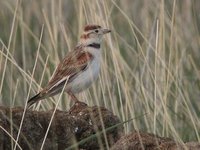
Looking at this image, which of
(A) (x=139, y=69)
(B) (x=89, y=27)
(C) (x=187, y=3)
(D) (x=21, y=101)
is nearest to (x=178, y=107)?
(A) (x=139, y=69)

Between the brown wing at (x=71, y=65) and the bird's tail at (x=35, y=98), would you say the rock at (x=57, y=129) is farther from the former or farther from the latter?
the brown wing at (x=71, y=65)

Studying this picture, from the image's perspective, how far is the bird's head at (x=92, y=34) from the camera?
23.9ft

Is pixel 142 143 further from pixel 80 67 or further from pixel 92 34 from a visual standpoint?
pixel 92 34

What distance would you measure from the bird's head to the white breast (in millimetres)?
327

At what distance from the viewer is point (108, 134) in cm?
512

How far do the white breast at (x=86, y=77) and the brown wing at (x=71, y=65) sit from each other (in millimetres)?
54

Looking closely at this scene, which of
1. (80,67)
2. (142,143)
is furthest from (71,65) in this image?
(142,143)

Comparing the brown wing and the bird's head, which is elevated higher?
the bird's head

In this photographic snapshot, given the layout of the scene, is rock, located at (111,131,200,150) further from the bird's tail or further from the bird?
the bird

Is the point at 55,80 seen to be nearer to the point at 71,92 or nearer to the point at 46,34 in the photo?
the point at 71,92

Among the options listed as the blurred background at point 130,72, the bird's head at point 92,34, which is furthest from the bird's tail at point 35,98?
the bird's head at point 92,34

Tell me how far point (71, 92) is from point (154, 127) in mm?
1137

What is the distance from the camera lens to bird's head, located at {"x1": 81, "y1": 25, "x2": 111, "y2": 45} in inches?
286

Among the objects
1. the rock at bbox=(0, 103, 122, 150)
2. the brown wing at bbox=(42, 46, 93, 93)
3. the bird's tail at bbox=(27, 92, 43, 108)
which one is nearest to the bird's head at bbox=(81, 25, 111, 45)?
the brown wing at bbox=(42, 46, 93, 93)
